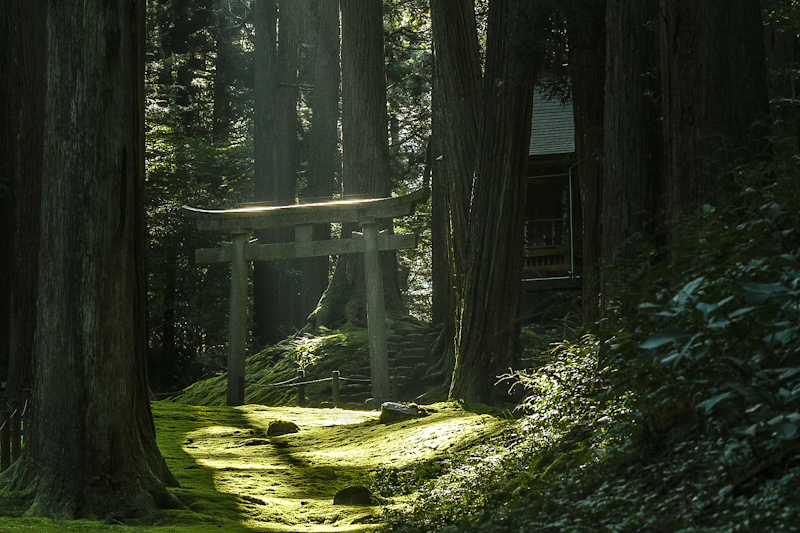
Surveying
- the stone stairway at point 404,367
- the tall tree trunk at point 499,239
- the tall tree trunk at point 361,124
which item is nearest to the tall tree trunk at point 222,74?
the tall tree trunk at point 361,124

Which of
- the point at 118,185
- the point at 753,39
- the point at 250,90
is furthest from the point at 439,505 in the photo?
the point at 250,90

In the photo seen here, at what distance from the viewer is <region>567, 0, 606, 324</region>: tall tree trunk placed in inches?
382

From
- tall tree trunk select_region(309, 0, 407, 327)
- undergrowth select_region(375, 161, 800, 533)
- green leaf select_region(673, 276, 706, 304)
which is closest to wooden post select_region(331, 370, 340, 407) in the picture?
tall tree trunk select_region(309, 0, 407, 327)

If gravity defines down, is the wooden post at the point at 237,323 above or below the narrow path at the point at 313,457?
above

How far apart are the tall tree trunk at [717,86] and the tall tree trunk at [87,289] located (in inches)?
166

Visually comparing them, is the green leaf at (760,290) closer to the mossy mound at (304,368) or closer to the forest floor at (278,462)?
the forest floor at (278,462)

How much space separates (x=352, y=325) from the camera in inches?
751

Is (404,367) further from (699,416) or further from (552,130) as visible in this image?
(699,416)

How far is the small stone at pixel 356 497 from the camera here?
6945 mm

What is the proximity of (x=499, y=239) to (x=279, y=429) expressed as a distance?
3.75 m

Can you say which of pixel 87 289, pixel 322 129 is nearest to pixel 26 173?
pixel 87 289

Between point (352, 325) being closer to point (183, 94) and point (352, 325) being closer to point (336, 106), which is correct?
point (336, 106)

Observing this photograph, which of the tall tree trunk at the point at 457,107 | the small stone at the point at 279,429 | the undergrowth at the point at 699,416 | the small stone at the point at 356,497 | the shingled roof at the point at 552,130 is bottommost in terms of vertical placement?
the small stone at the point at 356,497

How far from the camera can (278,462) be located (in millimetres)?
9070
